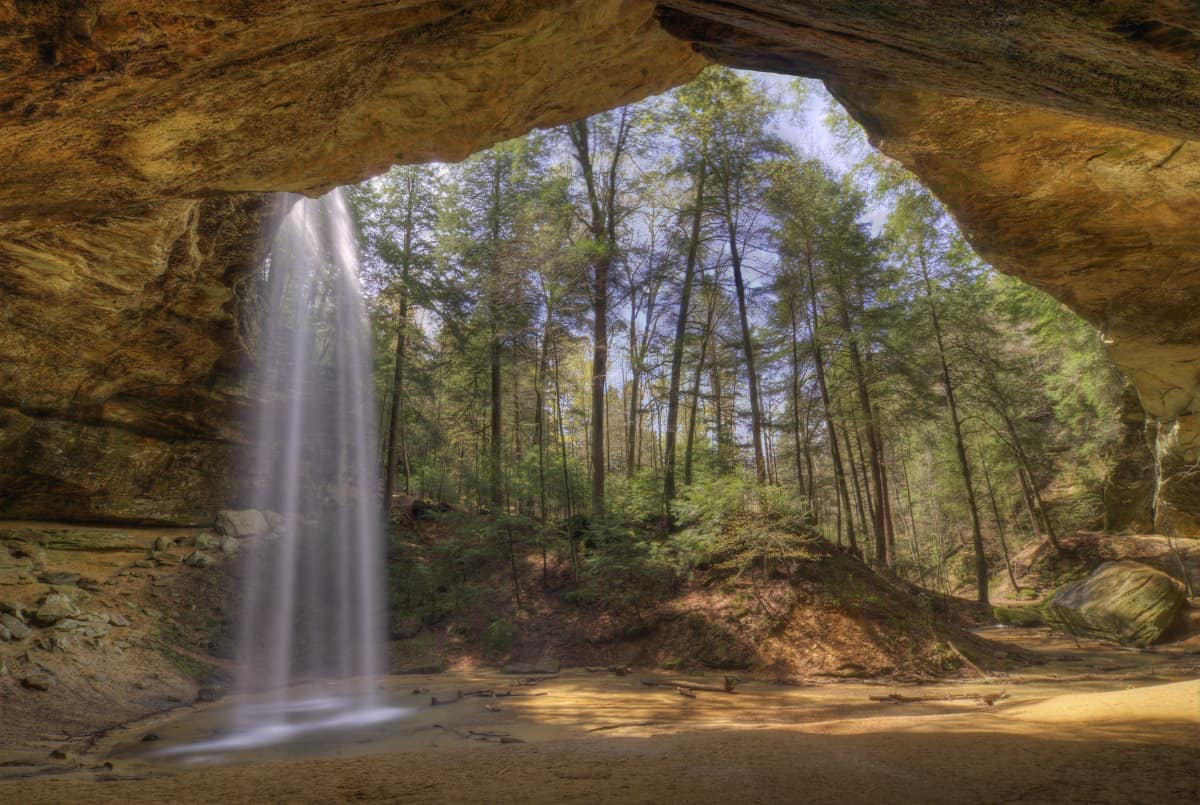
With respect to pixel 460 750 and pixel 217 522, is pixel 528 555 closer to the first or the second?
pixel 217 522

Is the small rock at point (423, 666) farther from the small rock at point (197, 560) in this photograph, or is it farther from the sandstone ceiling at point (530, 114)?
the sandstone ceiling at point (530, 114)

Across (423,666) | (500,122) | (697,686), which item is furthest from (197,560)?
(500,122)

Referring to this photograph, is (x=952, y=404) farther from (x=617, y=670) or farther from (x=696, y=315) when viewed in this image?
(x=617, y=670)

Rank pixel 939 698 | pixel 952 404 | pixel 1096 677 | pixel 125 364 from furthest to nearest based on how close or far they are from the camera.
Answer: pixel 952 404, pixel 125 364, pixel 1096 677, pixel 939 698


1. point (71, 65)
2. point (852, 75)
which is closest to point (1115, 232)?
point (852, 75)

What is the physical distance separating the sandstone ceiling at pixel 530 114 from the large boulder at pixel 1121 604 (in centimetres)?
374

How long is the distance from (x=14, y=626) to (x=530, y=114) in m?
11.5

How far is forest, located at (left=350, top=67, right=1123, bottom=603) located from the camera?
14414 millimetres

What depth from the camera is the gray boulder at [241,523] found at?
14.3m

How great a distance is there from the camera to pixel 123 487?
13.0 metres

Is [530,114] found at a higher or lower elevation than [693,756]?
higher

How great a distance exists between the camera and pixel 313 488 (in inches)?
668

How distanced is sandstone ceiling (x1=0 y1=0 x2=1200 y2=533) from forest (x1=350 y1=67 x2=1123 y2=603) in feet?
22.1

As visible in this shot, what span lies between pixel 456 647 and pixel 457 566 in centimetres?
251
